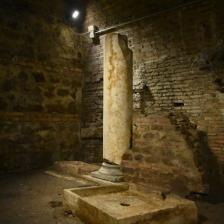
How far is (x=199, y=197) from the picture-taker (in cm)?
459

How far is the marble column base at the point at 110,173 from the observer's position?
4719mm

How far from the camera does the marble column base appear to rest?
186 inches

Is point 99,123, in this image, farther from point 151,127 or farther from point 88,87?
point 151,127

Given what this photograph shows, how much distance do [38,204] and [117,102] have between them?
215 centimetres

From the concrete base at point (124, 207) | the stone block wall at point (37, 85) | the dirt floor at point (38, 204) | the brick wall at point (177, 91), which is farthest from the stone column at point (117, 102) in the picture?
the stone block wall at point (37, 85)

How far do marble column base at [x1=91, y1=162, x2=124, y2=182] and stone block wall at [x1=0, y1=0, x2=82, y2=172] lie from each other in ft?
7.71

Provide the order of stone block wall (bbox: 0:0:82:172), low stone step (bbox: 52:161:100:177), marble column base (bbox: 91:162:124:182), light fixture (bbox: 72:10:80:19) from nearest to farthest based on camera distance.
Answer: marble column base (bbox: 91:162:124:182) < low stone step (bbox: 52:161:100:177) < stone block wall (bbox: 0:0:82:172) < light fixture (bbox: 72:10:80:19)

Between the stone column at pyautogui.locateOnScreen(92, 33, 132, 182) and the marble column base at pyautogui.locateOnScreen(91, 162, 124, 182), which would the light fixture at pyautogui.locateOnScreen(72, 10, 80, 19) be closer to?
the stone column at pyautogui.locateOnScreen(92, 33, 132, 182)

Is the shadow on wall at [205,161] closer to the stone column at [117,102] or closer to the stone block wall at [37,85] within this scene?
the stone column at [117,102]

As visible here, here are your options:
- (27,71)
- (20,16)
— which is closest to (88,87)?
(27,71)

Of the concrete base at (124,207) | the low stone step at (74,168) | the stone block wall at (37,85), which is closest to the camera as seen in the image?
the concrete base at (124,207)

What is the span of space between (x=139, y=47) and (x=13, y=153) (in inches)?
145

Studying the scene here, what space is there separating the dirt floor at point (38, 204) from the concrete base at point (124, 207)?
236mm

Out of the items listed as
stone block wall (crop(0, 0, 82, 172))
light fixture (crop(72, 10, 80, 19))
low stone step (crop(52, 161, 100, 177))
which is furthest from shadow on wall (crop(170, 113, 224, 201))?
light fixture (crop(72, 10, 80, 19))
